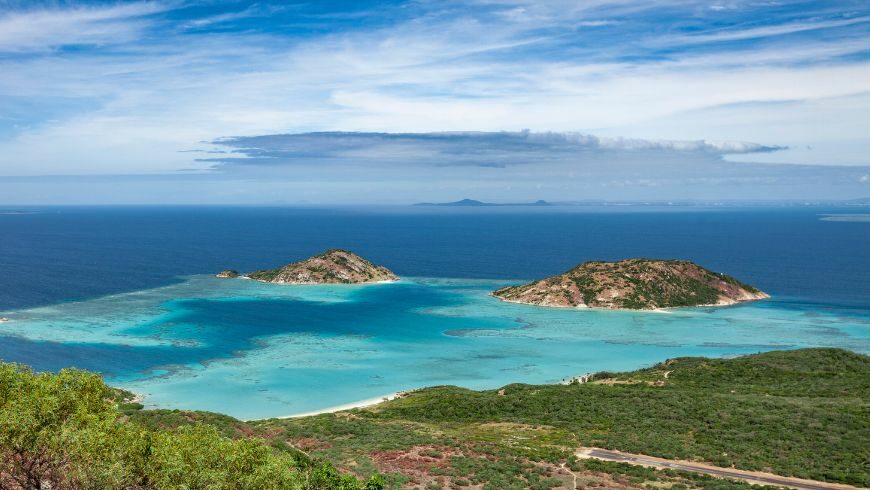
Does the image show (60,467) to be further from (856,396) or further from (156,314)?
(156,314)

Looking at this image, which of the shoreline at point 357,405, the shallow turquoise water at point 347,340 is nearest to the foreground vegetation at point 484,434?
the shoreline at point 357,405

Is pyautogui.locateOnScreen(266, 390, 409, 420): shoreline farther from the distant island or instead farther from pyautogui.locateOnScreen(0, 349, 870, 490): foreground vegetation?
the distant island

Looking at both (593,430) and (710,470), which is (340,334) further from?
(710,470)

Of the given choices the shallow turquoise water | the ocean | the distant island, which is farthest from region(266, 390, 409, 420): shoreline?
the distant island

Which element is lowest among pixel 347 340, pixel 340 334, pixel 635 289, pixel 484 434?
pixel 347 340

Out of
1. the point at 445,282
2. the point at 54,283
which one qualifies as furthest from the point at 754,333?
the point at 54,283

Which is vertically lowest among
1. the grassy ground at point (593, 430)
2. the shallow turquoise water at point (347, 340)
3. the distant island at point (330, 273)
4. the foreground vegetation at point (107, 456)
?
the shallow turquoise water at point (347, 340)

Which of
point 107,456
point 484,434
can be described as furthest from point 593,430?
point 107,456

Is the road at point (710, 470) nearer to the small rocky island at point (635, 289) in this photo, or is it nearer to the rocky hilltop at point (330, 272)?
the small rocky island at point (635, 289)
